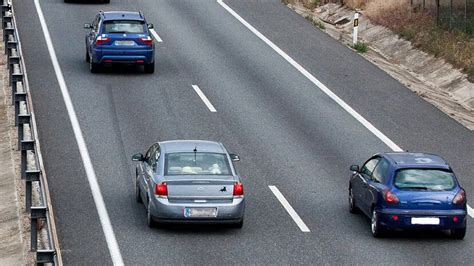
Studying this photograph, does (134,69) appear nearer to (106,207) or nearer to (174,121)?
(174,121)

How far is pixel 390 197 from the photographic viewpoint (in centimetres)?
2081

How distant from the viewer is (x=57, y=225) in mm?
21312

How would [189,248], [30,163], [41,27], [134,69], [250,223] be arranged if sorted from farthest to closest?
[41,27] < [134,69] < [30,163] < [250,223] < [189,248]

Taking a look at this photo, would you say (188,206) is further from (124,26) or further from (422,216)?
(124,26)

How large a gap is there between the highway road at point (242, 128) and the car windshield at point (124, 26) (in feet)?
4.45

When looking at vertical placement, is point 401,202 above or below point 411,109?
above

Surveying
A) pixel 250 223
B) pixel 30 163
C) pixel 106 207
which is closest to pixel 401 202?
pixel 250 223

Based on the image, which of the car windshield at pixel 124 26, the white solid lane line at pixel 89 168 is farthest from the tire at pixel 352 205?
the car windshield at pixel 124 26

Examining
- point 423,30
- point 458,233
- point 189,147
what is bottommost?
point 423,30

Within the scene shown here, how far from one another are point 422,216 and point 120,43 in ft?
54.4

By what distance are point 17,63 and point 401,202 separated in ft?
42.7

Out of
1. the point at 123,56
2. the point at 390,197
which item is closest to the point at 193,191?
the point at 390,197

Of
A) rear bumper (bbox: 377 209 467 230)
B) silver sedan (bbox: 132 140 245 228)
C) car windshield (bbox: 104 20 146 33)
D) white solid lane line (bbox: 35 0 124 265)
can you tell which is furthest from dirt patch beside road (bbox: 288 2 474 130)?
silver sedan (bbox: 132 140 245 228)

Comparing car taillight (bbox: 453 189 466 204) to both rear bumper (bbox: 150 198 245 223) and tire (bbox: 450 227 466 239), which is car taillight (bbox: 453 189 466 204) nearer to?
tire (bbox: 450 227 466 239)
